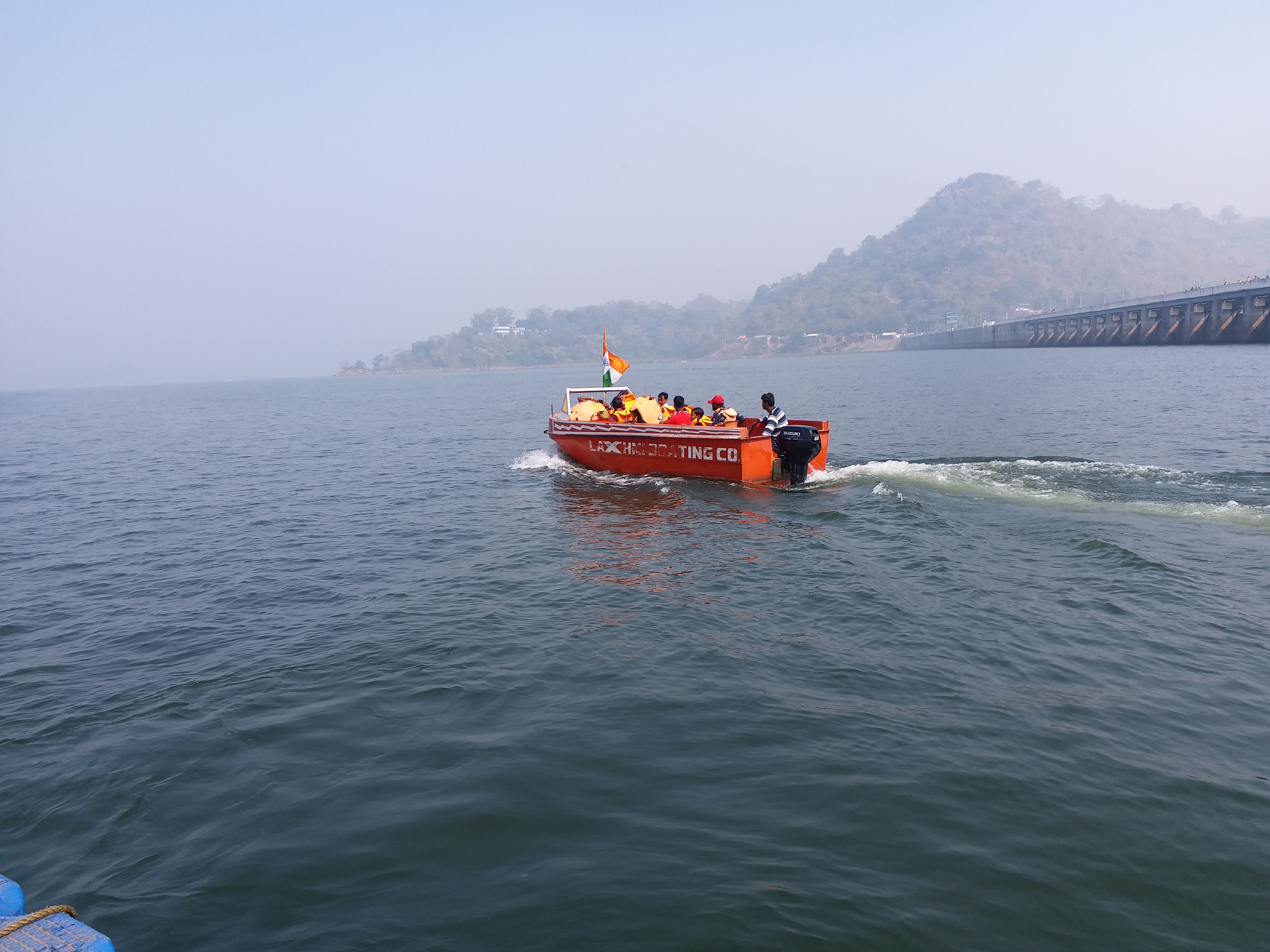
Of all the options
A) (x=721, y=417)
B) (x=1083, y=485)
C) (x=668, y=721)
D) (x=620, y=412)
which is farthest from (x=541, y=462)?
(x=668, y=721)

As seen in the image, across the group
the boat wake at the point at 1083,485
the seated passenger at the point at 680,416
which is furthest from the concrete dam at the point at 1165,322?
the seated passenger at the point at 680,416

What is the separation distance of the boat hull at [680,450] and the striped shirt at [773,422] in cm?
25

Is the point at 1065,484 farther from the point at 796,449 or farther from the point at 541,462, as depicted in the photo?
the point at 541,462

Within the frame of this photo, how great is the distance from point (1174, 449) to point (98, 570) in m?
27.1

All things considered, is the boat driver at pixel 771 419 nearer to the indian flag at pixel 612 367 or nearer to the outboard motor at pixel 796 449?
the outboard motor at pixel 796 449

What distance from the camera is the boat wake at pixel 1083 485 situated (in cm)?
1447

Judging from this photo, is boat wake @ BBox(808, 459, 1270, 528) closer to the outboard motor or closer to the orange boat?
the outboard motor

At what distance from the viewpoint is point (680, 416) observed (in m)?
20.1

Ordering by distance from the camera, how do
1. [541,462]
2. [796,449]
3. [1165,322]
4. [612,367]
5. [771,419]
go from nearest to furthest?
[796,449], [771,419], [612,367], [541,462], [1165,322]

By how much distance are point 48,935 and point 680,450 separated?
16824mm

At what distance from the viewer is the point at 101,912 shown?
5137 mm

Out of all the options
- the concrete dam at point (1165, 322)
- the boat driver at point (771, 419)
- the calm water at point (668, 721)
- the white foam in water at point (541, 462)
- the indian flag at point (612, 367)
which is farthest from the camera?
the concrete dam at point (1165, 322)

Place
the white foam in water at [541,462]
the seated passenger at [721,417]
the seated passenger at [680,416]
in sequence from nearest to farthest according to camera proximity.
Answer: the seated passenger at [721,417], the seated passenger at [680,416], the white foam in water at [541,462]

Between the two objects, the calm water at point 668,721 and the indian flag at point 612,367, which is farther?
the indian flag at point 612,367
